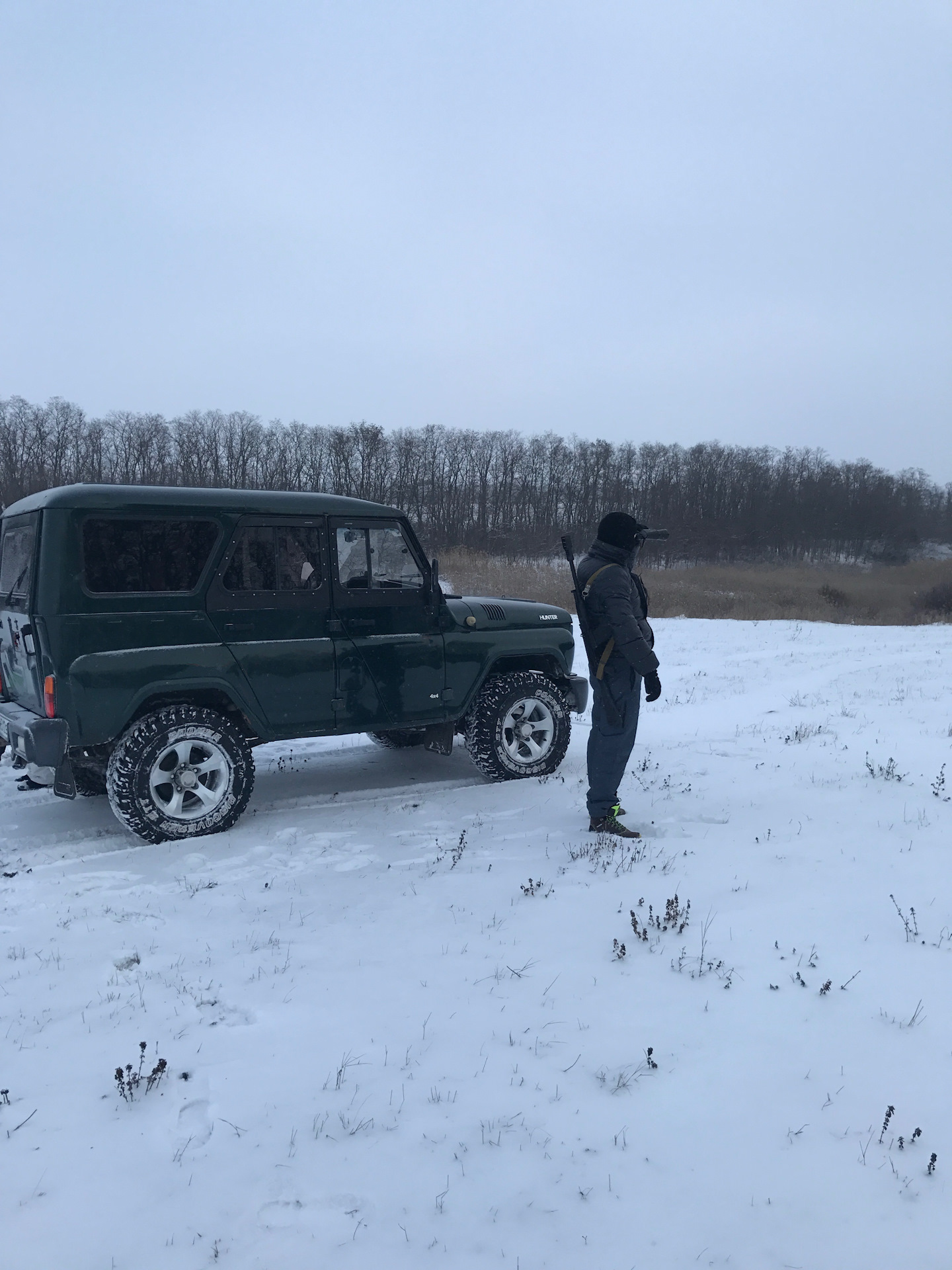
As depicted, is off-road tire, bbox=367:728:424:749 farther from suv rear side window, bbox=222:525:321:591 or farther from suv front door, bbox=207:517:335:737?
suv rear side window, bbox=222:525:321:591

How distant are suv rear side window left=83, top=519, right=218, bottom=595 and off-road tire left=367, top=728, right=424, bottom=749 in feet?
9.42

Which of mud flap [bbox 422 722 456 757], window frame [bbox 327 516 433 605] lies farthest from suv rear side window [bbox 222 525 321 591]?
mud flap [bbox 422 722 456 757]

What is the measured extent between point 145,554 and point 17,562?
1.02 m

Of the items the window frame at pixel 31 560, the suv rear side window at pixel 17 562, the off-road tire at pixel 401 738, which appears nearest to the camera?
the window frame at pixel 31 560

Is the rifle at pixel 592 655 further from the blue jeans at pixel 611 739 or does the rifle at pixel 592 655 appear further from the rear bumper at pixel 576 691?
the rear bumper at pixel 576 691

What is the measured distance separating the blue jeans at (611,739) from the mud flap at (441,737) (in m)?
1.57

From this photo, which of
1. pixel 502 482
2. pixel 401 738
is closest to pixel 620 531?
pixel 401 738

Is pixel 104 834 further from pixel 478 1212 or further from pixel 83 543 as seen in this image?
pixel 478 1212

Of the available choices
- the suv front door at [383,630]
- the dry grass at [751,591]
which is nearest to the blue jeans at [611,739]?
the suv front door at [383,630]

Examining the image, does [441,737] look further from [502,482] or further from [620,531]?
[502,482]

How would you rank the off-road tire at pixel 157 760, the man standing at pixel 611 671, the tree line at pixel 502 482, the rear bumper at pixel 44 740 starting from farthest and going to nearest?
the tree line at pixel 502 482 → the man standing at pixel 611 671 → the off-road tire at pixel 157 760 → the rear bumper at pixel 44 740

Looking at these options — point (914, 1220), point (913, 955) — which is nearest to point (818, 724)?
point (913, 955)

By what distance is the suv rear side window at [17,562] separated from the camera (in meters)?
5.32

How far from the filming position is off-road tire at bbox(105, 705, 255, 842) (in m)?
5.22
